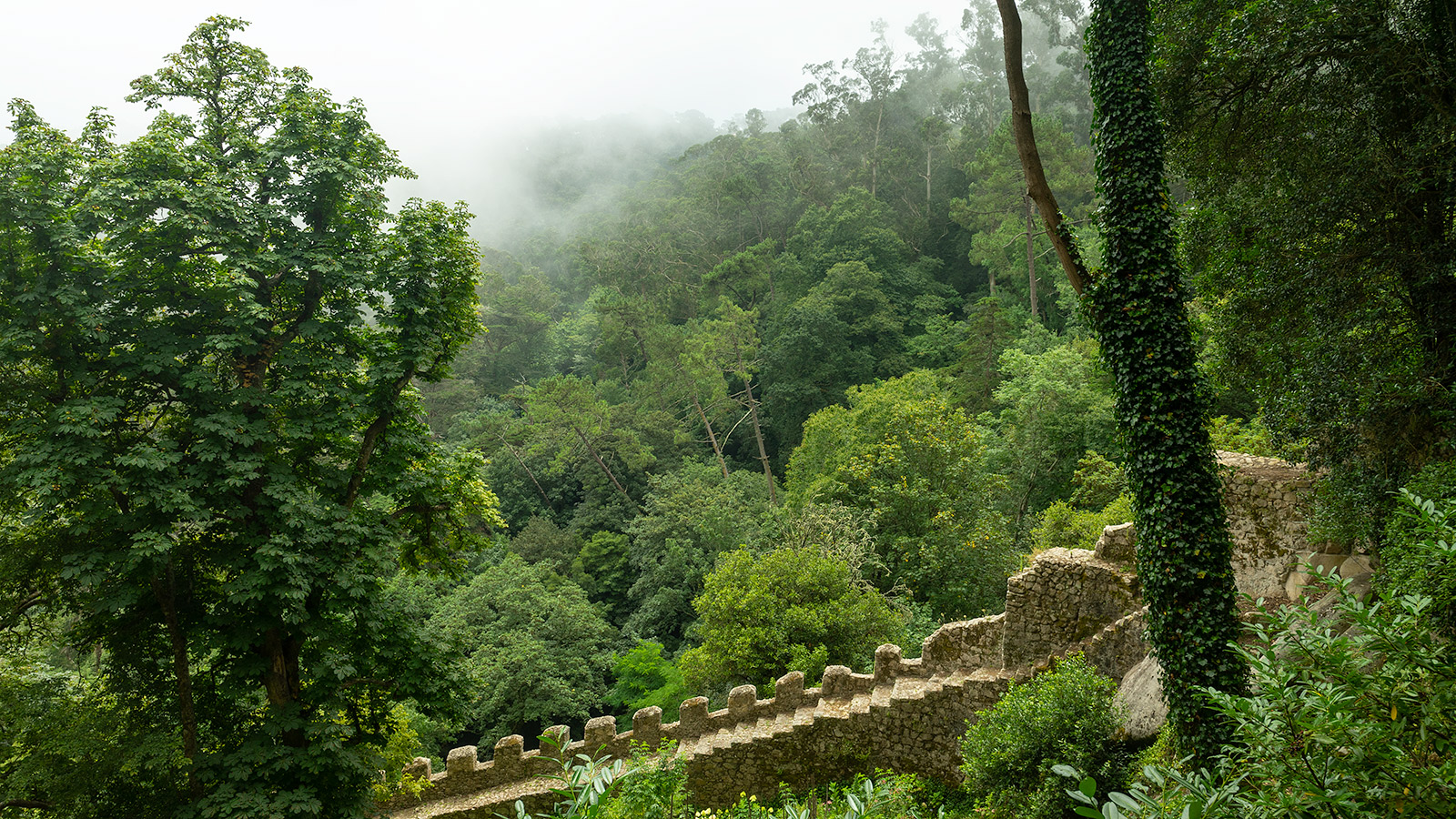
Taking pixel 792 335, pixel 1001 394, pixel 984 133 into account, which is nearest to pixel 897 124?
pixel 984 133

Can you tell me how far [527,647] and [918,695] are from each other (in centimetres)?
887

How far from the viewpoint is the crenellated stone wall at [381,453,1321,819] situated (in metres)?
7.21

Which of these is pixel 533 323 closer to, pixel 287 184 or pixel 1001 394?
pixel 1001 394

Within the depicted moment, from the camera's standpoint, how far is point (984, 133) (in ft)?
106

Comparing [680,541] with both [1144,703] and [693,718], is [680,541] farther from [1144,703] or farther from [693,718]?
[1144,703]

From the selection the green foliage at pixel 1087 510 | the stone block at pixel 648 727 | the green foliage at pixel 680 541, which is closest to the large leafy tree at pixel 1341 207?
the green foliage at pixel 1087 510

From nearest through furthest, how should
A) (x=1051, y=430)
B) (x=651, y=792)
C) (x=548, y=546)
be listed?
1. (x=651, y=792)
2. (x=1051, y=430)
3. (x=548, y=546)

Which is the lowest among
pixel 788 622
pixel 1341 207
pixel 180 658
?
pixel 788 622

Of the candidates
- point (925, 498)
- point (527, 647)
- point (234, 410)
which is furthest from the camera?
point (527, 647)

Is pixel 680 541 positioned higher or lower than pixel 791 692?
lower

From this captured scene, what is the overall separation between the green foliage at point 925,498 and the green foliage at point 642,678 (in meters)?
→ 4.69

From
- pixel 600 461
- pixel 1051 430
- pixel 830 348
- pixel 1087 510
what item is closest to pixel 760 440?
pixel 830 348

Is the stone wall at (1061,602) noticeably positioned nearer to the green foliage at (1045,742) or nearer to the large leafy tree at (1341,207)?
the green foliage at (1045,742)

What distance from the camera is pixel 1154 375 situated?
5.84 meters
